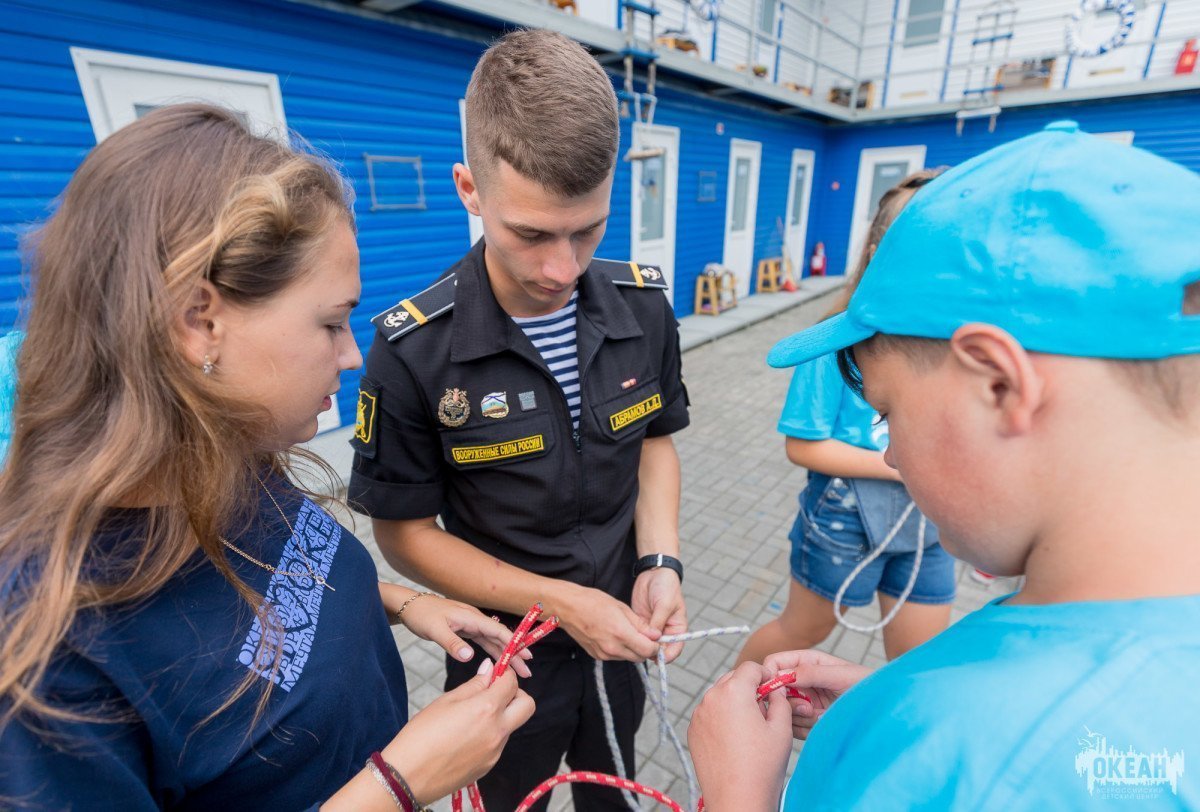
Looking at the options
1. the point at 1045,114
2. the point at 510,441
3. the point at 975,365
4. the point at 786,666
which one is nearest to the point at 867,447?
the point at 786,666

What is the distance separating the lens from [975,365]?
0.72 m

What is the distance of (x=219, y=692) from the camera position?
3.01 feet

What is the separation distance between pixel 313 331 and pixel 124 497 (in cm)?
39

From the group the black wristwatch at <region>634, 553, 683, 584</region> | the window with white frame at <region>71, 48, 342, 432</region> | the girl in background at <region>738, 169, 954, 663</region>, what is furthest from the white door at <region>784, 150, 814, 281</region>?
the black wristwatch at <region>634, 553, 683, 584</region>

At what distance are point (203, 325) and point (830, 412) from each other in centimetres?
199

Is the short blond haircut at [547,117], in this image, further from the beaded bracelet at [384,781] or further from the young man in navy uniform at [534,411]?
the beaded bracelet at [384,781]

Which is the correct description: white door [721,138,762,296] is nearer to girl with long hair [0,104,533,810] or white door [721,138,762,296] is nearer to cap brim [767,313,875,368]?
cap brim [767,313,875,368]

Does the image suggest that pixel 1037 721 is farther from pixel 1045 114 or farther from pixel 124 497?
pixel 1045 114

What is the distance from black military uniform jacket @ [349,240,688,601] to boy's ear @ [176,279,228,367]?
579 millimetres

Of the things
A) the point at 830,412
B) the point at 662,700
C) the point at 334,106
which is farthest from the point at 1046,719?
the point at 334,106

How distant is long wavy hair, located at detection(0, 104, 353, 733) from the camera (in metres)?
0.80

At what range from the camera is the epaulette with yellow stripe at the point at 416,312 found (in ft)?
5.16

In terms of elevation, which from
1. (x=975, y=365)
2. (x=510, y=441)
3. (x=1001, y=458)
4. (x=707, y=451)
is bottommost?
(x=707, y=451)
